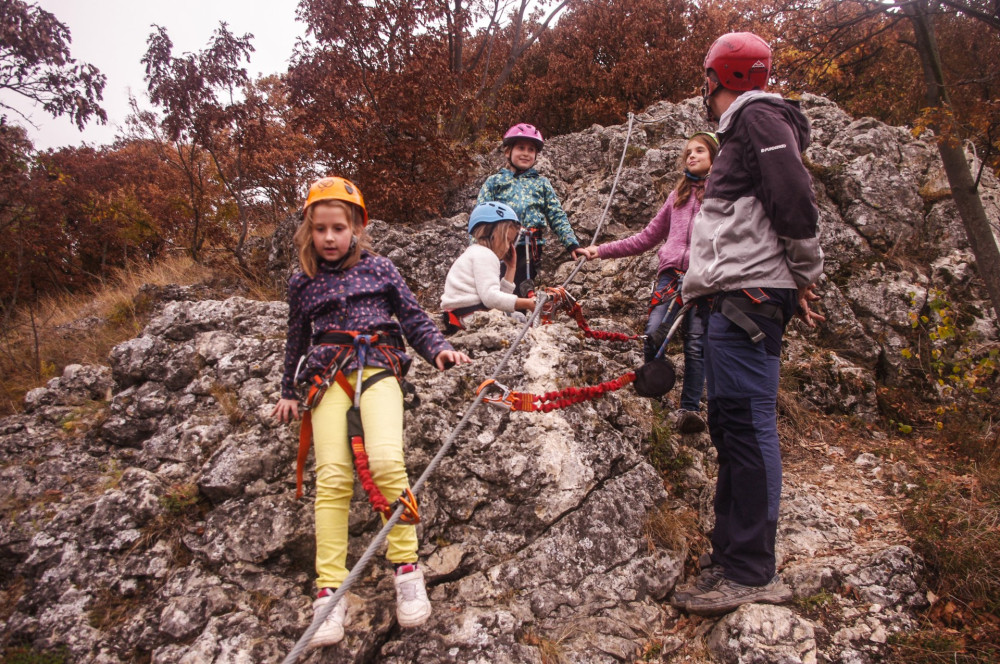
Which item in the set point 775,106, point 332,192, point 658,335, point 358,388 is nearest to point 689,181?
point 658,335

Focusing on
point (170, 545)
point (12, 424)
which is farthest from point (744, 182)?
point (12, 424)

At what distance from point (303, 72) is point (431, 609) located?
745cm

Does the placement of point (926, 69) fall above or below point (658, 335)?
above

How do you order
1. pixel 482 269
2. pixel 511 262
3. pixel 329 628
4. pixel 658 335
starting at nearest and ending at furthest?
1. pixel 329 628
2. pixel 658 335
3. pixel 482 269
4. pixel 511 262

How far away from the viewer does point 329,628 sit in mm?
2447

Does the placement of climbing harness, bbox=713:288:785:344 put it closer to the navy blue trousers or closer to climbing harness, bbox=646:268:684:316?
the navy blue trousers

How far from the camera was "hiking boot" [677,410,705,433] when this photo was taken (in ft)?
14.2

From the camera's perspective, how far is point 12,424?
13.0ft

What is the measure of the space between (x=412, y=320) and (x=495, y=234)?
171 centimetres

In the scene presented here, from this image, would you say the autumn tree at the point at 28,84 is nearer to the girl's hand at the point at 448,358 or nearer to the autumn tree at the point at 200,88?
the autumn tree at the point at 200,88

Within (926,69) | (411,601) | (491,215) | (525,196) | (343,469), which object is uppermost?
(926,69)

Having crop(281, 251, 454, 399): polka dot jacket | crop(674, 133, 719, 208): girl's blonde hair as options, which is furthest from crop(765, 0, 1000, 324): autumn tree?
crop(281, 251, 454, 399): polka dot jacket

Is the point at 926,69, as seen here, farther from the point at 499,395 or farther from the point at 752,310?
the point at 499,395

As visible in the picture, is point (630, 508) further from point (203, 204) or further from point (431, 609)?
point (203, 204)
